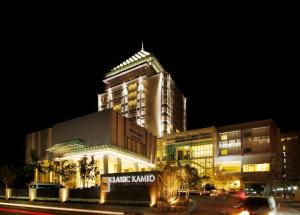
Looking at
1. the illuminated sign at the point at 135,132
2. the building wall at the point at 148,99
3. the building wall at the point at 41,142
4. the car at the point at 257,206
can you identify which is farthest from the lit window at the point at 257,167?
the car at the point at 257,206

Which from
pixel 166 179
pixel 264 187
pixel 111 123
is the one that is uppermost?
pixel 111 123

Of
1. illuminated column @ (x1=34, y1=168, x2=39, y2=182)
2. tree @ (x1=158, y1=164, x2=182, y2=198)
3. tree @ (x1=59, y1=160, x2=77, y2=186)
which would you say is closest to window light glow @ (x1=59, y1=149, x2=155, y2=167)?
tree @ (x1=59, y1=160, x2=77, y2=186)

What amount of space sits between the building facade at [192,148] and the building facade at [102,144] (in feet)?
59.8

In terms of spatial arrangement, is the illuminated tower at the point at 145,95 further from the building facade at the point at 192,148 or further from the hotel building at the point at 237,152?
the hotel building at the point at 237,152

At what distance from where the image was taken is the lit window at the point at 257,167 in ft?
313

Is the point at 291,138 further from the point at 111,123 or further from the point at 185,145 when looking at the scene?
the point at 111,123

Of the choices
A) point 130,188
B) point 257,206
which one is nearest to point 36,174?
point 130,188

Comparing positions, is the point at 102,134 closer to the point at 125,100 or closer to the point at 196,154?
the point at 196,154

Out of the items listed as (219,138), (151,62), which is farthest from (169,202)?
(151,62)

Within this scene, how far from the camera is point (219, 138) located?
349ft

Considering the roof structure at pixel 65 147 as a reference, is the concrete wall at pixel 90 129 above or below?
above

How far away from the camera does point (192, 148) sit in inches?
4476

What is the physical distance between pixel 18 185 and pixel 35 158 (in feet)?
22.4

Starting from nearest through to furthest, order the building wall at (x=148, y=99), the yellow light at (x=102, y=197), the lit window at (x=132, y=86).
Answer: the yellow light at (x=102, y=197), the building wall at (x=148, y=99), the lit window at (x=132, y=86)
